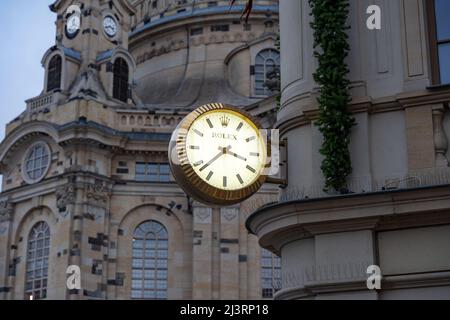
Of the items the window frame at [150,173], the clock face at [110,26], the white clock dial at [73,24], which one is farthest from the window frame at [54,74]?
the window frame at [150,173]

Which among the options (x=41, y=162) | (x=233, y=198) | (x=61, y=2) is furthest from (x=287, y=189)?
(x=61, y=2)

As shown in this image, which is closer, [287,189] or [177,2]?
[287,189]

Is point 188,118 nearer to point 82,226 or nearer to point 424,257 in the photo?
point 424,257

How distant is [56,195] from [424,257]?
32.3m

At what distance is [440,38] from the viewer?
12305 millimetres

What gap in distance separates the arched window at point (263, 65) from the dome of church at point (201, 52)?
0.21 feet

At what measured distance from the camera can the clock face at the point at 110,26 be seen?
46875mm

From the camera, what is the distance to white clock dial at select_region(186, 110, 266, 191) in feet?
30.3

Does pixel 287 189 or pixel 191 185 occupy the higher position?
pixel 287 189

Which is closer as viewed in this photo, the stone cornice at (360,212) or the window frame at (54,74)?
the stone cornice at (360,212)

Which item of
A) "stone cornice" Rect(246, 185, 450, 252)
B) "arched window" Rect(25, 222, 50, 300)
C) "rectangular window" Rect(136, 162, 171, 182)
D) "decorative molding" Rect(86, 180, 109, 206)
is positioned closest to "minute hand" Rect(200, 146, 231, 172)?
"stone cornice" Rect(246, 185, 450, 252)

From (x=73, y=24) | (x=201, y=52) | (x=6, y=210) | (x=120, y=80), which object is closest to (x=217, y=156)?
(x=6, y=210)

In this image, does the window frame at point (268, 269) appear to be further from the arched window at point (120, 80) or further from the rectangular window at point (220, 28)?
the rectangular window at point (220, 28)
